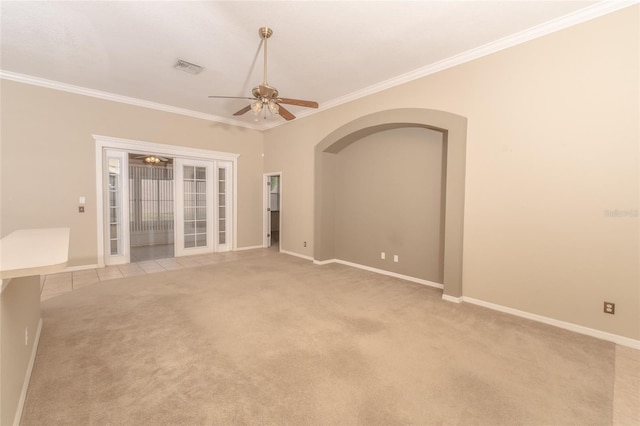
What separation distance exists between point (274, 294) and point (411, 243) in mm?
2328

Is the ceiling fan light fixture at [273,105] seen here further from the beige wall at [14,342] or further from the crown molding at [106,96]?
the crown molding at [106,96]

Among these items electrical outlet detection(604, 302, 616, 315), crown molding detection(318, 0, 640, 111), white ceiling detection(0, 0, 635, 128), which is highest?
white ceiling detection(0, 0, 635, 128)

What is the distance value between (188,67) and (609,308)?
5.62 m

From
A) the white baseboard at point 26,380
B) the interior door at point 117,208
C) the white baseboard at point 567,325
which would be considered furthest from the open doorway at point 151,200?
the white baseboard at point 567,325

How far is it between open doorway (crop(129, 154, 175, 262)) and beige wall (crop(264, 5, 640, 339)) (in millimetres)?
8148

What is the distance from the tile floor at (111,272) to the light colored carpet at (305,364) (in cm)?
42

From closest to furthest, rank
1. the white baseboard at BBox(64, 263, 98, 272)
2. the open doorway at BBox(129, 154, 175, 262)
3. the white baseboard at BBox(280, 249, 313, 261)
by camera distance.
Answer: the white baseboard at BBox(64, 263, 98, 272) → the white baseboard at BBox(280, 249, 313, 261) → the open doorway at BBox(129, 154, 175, 262)

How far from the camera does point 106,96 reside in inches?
198

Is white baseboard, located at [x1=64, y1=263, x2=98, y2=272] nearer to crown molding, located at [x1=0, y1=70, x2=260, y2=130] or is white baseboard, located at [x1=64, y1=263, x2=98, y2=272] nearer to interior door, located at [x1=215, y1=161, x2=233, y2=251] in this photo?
interior door, located at [x1=215, y1=161, x2=233, y2=251]

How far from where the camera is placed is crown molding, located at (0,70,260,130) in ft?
14.2

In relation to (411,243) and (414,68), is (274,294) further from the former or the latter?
(414,68)

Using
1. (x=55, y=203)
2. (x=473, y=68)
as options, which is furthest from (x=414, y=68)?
(x=55, y=203)

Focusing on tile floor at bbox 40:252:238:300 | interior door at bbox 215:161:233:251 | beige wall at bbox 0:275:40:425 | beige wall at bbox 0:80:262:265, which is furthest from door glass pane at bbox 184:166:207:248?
beige wall at bbox 0:275:40:425

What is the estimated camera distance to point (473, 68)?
347cm
